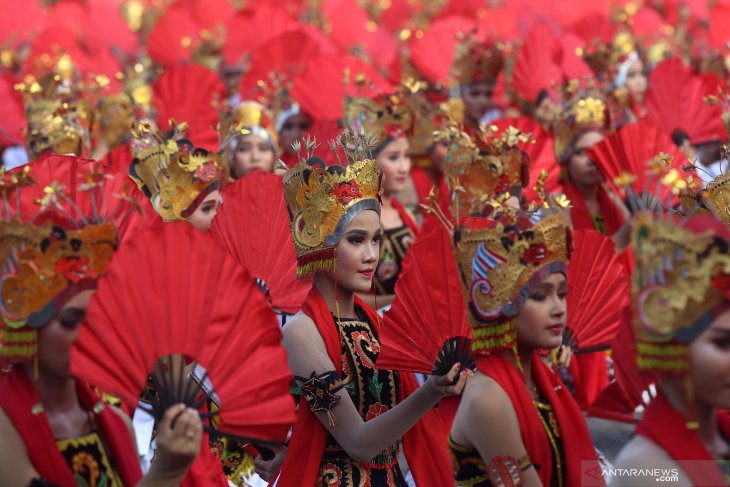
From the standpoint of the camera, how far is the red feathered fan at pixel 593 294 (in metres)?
5.29

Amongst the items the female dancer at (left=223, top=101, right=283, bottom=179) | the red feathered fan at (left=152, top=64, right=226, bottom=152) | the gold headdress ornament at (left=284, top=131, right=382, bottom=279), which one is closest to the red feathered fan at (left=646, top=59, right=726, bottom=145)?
the female dancer at (left=223, top=101, right=283, bottom=179)

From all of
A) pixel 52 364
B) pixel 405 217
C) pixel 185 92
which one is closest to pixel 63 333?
pixel 52 364

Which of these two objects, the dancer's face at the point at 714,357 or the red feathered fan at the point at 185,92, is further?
the red feathered fan at the point at 185,92

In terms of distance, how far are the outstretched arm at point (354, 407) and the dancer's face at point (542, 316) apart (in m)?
0.29

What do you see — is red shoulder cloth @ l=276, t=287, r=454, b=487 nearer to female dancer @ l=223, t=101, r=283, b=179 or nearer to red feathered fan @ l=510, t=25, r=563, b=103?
female dancer @ l=223, t=101, r=283, b=179

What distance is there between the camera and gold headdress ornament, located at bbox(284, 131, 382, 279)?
5.03 meters

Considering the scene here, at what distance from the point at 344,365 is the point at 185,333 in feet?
4.32

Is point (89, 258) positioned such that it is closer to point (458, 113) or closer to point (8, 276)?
point (8, 276)

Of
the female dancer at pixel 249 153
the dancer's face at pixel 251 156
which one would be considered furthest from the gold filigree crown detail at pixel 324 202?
the dancer's face at pixel 251 156

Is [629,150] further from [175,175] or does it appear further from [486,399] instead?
[486,399]

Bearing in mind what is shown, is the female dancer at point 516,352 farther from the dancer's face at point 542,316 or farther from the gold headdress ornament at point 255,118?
the gold headdress ornament at point 255,118

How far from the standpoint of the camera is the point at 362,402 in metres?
4.82

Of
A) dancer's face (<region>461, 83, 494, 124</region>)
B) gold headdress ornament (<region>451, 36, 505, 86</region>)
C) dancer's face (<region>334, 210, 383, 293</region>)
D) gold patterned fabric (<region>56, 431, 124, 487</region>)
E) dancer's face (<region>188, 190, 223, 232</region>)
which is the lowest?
gold patterned fabric (<region>56, 431, 124, 487</region>)

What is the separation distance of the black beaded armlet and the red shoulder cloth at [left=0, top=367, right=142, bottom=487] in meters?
0.92
